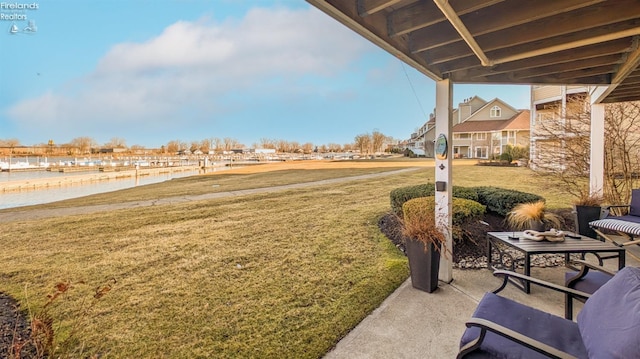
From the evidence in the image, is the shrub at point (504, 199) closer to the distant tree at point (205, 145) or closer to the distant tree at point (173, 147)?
the distant tree at point (205, 145)

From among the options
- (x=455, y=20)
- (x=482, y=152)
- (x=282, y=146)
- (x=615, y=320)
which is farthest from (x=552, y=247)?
(x=282, y=146)

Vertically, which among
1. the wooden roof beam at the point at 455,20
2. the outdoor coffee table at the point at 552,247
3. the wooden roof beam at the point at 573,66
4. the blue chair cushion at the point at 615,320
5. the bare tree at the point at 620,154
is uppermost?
the wooden roof beam at the point at 573,66

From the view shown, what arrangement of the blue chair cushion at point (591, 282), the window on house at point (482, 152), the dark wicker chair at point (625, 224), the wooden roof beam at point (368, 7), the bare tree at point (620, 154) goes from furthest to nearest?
the window on house at point (482, 152)
the bare tree at point (620, 154)
the dark wicker chair at point (625, 224)
the blue chair cushion at point (591, 282)
the wooden roof beam at point (368, 7)

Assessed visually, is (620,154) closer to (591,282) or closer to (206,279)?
(591,282)

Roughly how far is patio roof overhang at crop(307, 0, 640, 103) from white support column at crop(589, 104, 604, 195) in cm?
194

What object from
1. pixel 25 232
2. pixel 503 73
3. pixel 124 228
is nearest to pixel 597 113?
pixel 503 73

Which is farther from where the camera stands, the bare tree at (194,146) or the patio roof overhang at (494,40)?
the bare tree at (194,146)

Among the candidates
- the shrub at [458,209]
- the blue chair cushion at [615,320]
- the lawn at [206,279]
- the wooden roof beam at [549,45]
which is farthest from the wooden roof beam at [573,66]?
the lawn at [206,279]

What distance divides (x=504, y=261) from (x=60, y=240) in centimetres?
762

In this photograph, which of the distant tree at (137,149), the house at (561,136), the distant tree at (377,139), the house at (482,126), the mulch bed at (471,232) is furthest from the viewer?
the distant tree at (137,149)

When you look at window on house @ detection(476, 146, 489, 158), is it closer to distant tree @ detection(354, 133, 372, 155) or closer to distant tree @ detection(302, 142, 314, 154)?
distant tree @ detection(354, 133, 372, 155)

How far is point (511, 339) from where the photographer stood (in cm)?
139

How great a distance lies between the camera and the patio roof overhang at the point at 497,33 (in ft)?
6.74

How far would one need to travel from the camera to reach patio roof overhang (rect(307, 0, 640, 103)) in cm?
205
